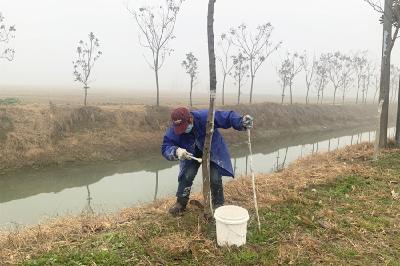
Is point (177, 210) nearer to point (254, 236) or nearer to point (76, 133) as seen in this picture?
point (254, 236)

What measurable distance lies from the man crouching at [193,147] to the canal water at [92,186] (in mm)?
2929

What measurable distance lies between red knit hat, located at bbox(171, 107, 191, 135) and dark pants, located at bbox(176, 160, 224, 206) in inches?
21.9

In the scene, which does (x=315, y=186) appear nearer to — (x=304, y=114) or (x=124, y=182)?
(x=124, y=182)

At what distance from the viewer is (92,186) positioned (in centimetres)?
1252

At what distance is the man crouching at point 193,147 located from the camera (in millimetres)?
4641

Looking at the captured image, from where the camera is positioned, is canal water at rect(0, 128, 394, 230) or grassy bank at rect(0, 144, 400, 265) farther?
canal water at rect(0, 128, 394, 230)

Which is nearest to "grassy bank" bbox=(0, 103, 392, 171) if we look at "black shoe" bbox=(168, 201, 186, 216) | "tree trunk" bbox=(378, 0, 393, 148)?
"tree trunk" bbox=(378, 0, 393, 148)

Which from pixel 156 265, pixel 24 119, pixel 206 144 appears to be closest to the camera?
pixel 156 265

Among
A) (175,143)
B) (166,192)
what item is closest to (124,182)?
(166,192)

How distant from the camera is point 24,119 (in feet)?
56.0

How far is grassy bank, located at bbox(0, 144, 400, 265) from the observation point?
396cm

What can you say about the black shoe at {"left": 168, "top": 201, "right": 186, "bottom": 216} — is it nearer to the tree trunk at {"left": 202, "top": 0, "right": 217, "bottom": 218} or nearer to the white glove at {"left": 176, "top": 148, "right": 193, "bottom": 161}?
the tree trunk at {"left": 202, "top": 0, "right": 217, "bottom": 218}

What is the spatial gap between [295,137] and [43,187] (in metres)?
17.3

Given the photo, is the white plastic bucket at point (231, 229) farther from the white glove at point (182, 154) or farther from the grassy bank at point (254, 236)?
the white glove at point (182, 154)
